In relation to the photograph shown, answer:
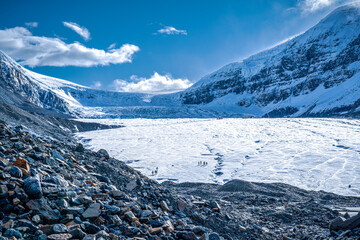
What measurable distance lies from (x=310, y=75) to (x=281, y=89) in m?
20.1

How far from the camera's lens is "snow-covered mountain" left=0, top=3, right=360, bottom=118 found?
407ft

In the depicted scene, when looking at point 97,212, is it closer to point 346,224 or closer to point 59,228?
point 59,228

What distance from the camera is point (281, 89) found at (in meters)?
174

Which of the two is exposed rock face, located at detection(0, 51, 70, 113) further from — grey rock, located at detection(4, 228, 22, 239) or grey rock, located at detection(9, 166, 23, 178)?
grey rock, located at detection(4, 228, 22, 239)

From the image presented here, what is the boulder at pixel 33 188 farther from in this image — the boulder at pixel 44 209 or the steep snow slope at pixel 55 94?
the steep snow slope at pixel 55 94

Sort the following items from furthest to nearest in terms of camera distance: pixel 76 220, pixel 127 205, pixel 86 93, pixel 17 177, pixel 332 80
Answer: pixel 86 93
pixel 332 80
pixel 127 205
pixel 17 177
pixel 76 220

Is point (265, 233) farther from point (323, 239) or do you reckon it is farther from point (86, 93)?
point (86, 93)

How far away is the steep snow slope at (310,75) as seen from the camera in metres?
138

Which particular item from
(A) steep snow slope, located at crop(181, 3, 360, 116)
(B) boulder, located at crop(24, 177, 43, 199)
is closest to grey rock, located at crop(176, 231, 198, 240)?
(B) boulder, located at crop(24, 177, 43, 199)

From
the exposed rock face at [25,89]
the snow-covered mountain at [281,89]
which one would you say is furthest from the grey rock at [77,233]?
the exposed rock face at [25,89]

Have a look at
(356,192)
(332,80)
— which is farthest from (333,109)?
(356,192)

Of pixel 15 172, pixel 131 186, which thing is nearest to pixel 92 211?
pixel 15 172

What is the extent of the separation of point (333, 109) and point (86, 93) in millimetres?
159588

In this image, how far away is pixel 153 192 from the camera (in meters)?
6.41
